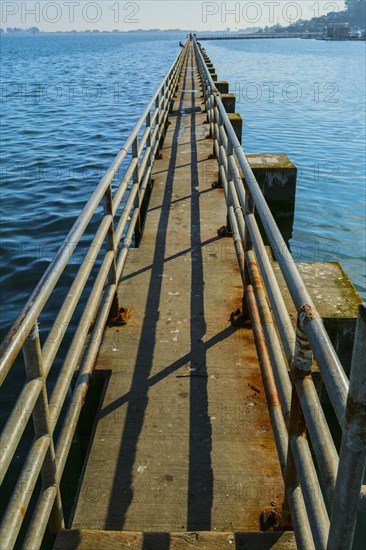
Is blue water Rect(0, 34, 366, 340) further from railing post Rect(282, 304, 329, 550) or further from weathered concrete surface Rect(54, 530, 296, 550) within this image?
railing post Rect(282, 304, 329, 550)

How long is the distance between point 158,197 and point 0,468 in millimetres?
6272

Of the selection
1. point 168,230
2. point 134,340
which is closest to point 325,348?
point 134,340

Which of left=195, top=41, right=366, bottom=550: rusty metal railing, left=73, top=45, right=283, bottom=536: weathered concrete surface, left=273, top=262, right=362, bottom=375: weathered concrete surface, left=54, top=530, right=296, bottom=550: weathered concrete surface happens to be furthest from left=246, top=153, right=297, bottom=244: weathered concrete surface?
left=54, top=530, right=296, bottom=550: weathered concrete surface

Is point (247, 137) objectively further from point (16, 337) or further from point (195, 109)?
point (16, 337)

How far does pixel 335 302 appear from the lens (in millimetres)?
4672

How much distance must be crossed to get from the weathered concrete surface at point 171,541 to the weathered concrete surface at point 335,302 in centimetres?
185

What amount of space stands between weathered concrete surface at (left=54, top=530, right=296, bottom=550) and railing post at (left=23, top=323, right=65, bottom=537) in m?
0.10

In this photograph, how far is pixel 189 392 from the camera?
3719mm

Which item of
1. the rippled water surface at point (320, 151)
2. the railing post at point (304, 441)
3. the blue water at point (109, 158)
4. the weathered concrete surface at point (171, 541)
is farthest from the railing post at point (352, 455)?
the rippled water surface at point (320, 151)

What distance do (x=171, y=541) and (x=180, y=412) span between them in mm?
993

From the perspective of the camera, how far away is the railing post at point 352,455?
56.9 inches

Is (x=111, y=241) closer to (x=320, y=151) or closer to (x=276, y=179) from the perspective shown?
(x=276, y=179)

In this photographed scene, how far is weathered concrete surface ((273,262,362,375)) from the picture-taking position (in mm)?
4492

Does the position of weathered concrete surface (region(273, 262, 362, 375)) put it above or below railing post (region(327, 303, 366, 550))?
below
